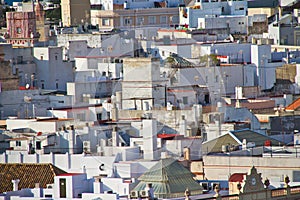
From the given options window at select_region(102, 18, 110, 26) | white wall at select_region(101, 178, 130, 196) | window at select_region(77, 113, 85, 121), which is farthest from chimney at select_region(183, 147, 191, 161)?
window at select_region(102, 18, 110, 26)

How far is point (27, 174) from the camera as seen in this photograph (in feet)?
156

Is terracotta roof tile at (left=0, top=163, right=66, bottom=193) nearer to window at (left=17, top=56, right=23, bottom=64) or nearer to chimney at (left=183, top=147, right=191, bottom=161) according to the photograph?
chimney at (left=183, top=147, right=191, bottom=161)

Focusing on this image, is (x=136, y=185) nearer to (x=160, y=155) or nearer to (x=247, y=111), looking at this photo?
(x=160, y=155)

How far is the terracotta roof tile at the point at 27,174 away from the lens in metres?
46.7

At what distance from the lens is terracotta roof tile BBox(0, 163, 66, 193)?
4672 centimetres

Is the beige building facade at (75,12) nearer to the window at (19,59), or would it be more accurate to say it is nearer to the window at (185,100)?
the window at (19,59)

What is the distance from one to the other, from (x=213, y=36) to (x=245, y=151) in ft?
110

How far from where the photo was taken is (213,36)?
266ft

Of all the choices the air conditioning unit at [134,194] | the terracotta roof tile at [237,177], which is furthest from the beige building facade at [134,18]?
the air conditioning unit at [134,194]

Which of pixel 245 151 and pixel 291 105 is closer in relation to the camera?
pixel 245 151

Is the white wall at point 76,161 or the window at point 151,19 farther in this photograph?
the window at point 151,19

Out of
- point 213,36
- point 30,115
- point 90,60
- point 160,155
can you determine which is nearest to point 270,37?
point 213,36

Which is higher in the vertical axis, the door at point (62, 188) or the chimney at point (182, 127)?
the chimney at point (182, 127)

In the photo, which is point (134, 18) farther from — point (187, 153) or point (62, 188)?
point (62, 188)
